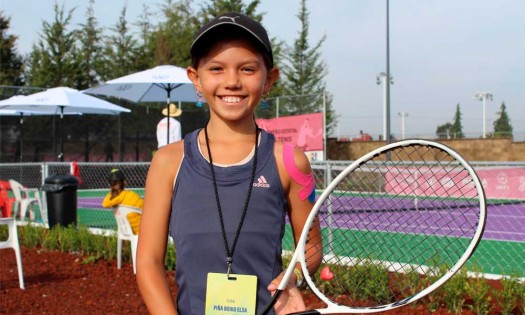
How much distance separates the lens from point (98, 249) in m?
8.55

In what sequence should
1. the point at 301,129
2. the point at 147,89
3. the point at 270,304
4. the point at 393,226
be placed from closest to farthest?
the point at 270,304 < the point at 393,226 < the point at 147,89 < the point at 301,129

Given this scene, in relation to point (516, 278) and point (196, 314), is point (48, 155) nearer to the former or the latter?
point (516, 278)

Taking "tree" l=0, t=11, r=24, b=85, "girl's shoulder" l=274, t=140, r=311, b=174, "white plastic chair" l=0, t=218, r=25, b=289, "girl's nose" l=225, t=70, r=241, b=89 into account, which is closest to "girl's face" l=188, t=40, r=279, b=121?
"girl's nose" l=225, t=70, r=241, b=89

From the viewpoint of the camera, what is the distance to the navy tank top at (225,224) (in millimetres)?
1774

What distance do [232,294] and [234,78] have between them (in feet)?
1.88

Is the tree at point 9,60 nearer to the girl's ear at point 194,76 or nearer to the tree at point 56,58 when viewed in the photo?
the tree at point 56,58

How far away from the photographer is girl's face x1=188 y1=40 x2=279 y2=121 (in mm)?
1845

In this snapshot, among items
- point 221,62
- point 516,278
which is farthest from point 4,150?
point 221,62

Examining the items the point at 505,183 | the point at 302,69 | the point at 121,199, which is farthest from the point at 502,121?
the point at 121,199

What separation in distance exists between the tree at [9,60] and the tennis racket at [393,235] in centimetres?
3338

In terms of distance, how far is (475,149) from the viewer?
1164 inches

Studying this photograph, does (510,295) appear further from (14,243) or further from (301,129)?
(301,129)

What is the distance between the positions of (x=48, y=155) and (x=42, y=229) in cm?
1422

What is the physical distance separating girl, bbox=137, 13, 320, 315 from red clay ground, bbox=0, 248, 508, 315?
3650 mm
